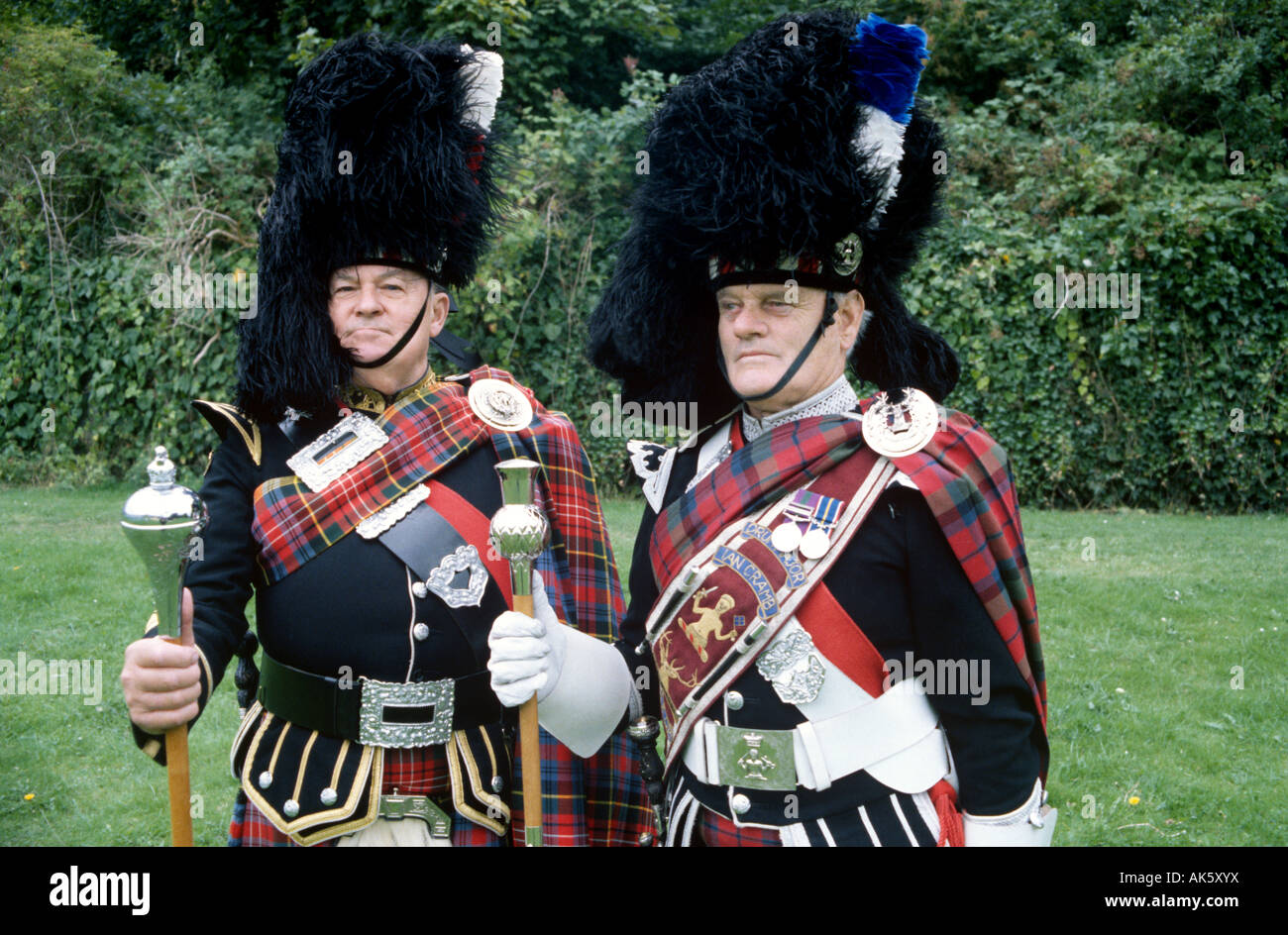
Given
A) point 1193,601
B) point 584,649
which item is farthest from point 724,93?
point 1193,601

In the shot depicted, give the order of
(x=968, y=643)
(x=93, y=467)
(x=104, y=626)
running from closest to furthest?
(x=968, y=643) < (x=104, y=626) < (x=93, y=467)

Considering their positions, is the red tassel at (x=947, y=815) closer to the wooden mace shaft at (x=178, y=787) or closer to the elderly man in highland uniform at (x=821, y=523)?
the elderly man in highland uniform at (x=821, y=523)

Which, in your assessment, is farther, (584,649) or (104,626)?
(104,626)

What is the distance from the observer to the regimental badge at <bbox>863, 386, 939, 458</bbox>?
2.02m

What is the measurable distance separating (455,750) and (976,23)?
1116 centimetres

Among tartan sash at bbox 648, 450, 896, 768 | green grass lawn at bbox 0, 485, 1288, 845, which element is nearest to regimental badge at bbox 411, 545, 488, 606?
tartan sash at bbox 648, 450, 896, 768

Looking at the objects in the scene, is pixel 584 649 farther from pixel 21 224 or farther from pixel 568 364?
pixel 21 224

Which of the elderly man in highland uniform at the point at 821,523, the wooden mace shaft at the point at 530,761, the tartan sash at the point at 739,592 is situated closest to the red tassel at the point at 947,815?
the elderly man in highland uniform at the point at 821,523

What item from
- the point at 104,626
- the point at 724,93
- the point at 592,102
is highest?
the point at 592,102

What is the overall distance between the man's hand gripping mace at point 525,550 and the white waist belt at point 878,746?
1.76 ft

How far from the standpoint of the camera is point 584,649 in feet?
7.48

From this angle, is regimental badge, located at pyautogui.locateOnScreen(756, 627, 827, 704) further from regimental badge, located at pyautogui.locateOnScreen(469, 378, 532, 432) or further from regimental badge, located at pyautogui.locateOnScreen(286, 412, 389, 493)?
regimental badge, located at pyautogui.locateOnScreen(286, 412, 389, 493)

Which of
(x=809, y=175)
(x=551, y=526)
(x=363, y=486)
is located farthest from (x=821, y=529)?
(x=363, y=486)

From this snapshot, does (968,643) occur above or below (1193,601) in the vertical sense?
above
